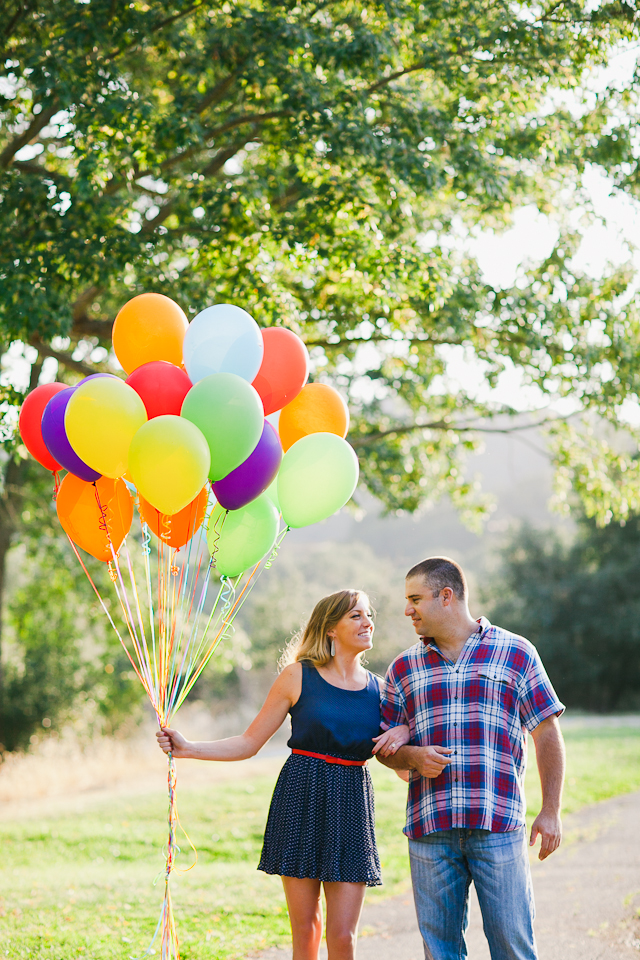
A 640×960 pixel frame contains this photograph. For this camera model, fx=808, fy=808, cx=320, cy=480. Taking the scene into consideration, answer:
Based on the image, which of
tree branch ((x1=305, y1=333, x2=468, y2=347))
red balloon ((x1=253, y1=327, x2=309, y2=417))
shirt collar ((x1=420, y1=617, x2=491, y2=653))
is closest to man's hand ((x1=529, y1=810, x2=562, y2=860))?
shirt collar ((x1=420, y1=617, x2=491, y2=653))

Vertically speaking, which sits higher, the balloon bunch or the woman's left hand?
the balloon bunch

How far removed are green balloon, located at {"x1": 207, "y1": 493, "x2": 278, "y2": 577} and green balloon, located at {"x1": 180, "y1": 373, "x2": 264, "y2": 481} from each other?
46 centimetres

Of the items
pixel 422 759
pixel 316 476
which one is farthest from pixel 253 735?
pixel 316 476

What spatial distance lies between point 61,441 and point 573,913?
480cm

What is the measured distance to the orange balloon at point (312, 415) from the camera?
13.2 feet

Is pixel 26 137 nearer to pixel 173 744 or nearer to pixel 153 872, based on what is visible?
pixel 173 744

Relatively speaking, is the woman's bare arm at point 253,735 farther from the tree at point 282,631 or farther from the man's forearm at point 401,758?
the tree at point 282,631

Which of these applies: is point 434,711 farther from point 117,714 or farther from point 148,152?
point 117,714

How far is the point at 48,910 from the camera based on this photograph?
5828 mm

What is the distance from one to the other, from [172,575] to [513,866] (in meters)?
1.93

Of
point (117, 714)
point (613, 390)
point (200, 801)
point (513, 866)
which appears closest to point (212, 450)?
point (513, 866)

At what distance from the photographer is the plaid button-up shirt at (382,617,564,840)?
3.09 m

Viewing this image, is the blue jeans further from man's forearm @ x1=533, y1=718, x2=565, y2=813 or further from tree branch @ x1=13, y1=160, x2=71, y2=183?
tree branch @ x1=13, y1=160, x2=71, y2=183

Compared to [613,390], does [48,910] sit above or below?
below
